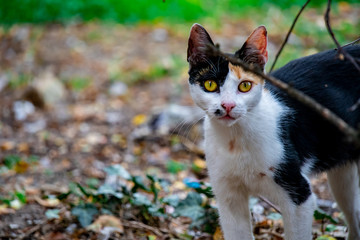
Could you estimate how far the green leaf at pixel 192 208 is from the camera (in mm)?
3092

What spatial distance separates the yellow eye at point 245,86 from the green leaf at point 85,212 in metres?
1.49

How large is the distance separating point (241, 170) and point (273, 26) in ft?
18.0

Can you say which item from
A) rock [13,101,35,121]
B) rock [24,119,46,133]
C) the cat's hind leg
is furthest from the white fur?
rock [13,101,35,121]

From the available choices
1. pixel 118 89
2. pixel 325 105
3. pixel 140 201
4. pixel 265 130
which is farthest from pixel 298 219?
pixel 118 89

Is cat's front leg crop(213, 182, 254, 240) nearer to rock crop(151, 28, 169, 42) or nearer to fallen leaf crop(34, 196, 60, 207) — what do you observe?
fallen leaf crop(34, 196, 60, 207)

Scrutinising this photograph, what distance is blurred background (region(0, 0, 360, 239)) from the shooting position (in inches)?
130

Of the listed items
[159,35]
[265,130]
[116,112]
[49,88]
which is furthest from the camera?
[159,35]

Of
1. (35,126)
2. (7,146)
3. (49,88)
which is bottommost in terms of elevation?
(7,146)

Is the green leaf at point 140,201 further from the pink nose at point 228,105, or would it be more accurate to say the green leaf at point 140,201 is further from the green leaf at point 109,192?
the pink nose at point 228,105

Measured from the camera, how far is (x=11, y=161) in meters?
4.43

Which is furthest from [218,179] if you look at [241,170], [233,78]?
[233,78]

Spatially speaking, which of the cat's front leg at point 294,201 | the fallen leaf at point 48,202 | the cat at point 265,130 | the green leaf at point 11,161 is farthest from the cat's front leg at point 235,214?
the green leaf at point 11,161

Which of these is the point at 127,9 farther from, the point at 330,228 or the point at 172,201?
the point at 330,228

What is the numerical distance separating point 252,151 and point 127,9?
644 centimetres
